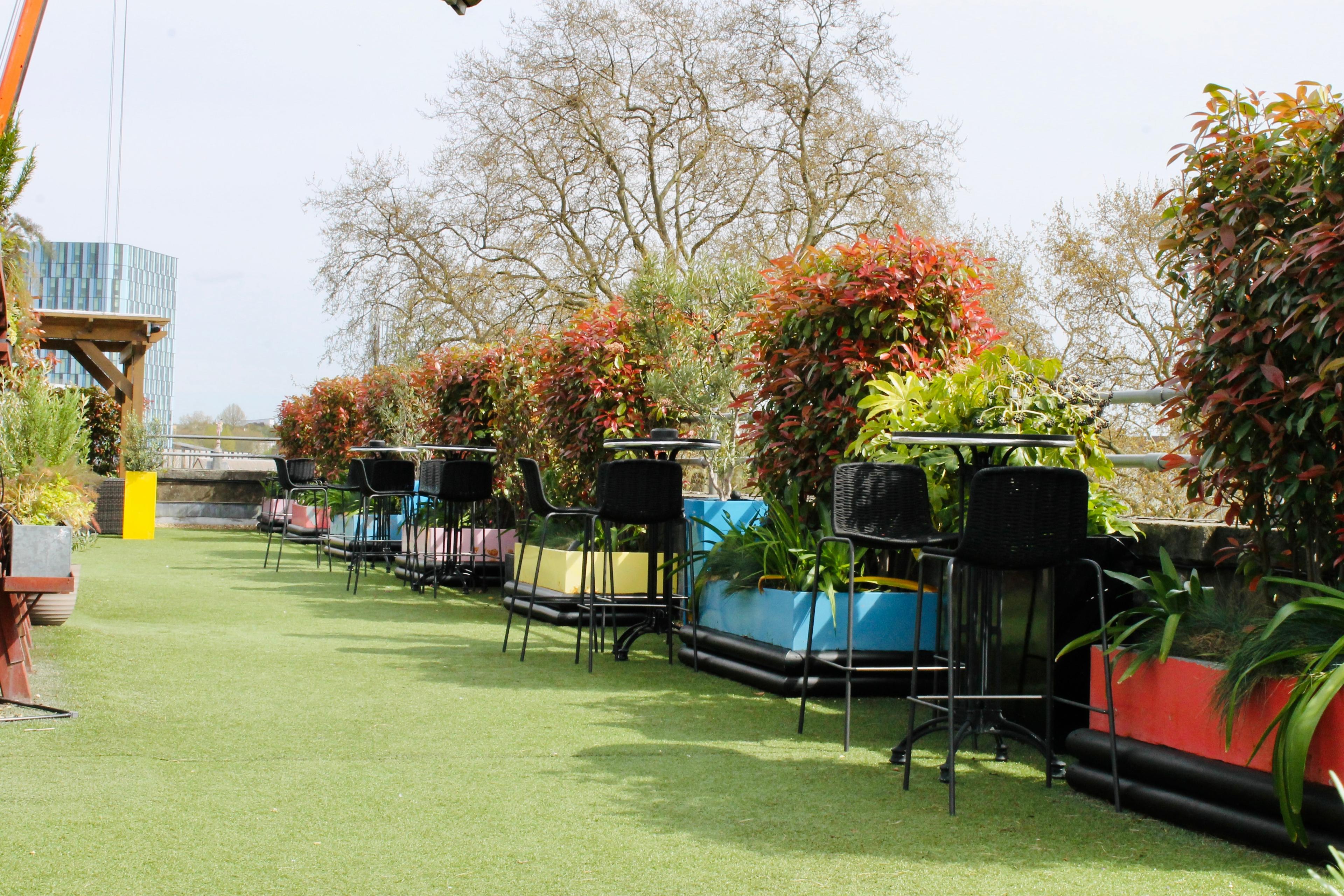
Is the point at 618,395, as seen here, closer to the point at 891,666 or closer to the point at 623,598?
the point at 623,598

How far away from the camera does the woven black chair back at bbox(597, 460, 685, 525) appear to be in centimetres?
536

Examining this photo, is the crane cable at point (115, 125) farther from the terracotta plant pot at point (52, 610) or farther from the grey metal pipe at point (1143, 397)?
the grey metal pipe at point (1143, 397)

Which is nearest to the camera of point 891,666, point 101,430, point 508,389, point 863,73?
point 891,666

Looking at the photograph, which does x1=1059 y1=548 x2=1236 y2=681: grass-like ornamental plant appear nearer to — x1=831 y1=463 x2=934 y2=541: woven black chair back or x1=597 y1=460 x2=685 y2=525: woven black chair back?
x1=831 y1=463 x2=934 y2=541: woven black chair back

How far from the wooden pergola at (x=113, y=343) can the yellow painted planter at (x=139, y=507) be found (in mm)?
954

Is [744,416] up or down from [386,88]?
down

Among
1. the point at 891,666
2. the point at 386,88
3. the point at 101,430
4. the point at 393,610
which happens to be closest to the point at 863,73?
the point at 386,88

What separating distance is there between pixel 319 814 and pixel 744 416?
4793mm

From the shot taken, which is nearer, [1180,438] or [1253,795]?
[1253,795]

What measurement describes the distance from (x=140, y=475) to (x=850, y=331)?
13023 millimetres

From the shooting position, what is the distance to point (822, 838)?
272 cm

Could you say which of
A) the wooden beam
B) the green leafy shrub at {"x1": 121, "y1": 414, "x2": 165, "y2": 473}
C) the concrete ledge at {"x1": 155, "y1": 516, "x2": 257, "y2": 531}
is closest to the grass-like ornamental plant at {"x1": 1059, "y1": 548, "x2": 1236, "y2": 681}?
the green leafy shrub at {"x1": 121, "y1": 414, "x2": 165, "y2": 473}

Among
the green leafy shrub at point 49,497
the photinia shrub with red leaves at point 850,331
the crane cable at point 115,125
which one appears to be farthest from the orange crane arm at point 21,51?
the crane cable at point 115,125

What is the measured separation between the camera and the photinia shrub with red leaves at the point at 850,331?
5.15 meters
